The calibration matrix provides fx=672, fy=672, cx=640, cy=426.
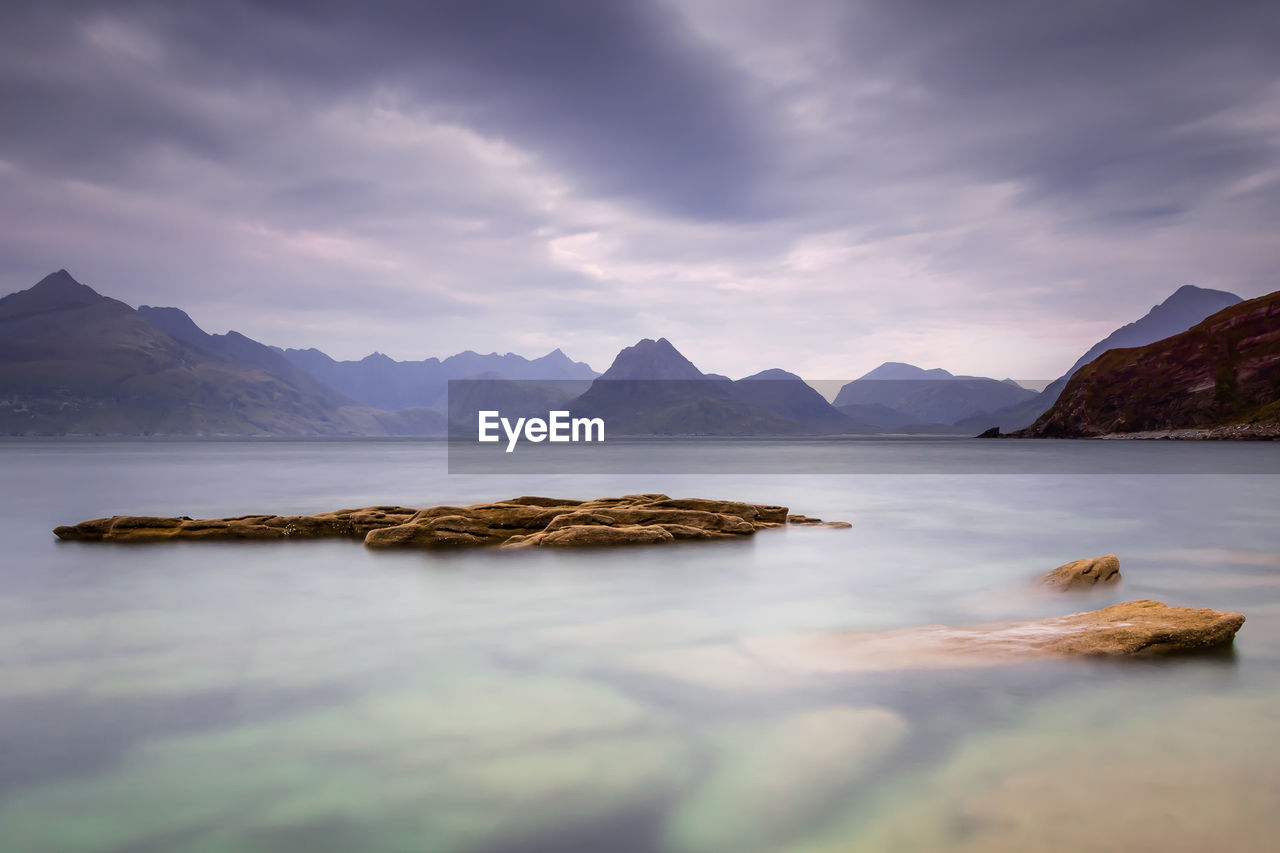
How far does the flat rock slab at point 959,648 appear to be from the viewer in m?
10.3

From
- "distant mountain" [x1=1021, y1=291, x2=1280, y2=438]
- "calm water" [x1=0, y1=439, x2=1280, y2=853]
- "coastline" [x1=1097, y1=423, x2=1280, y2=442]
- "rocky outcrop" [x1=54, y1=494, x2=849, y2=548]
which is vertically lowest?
"calm water" [x1=0, y1=439, x2=1280, y2=853]

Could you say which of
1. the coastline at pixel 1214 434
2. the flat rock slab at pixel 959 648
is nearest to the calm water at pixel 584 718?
the flat rock slab at pixel 959 648

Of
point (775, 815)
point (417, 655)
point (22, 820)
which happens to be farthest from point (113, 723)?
point (775, 815)

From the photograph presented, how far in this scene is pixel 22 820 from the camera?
6344mm

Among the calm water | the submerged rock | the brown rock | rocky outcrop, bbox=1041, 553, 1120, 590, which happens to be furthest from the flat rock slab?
the brown rock

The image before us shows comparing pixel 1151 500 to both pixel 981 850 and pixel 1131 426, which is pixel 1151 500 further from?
pixel 1131 426

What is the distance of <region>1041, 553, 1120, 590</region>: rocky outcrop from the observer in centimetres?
1638

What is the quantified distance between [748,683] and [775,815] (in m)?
3.52

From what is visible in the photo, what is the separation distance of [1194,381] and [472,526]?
19476 centimetres

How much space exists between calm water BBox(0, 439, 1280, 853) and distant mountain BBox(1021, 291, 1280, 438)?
6939 inches

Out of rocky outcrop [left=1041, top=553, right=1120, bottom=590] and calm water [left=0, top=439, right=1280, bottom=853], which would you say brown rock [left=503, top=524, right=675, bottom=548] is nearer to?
calm water [left=0, top=439, right=1280, bottom=853]

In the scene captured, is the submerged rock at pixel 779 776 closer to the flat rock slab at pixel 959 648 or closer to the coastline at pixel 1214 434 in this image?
the flat rock slab at pixel 959 648

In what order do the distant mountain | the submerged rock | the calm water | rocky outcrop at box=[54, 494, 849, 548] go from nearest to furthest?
the submerged rock < the calm water < rocky outcrop at box=[54, 494, 849, 548] < the distant mountain

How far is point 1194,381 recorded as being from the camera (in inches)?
6294
